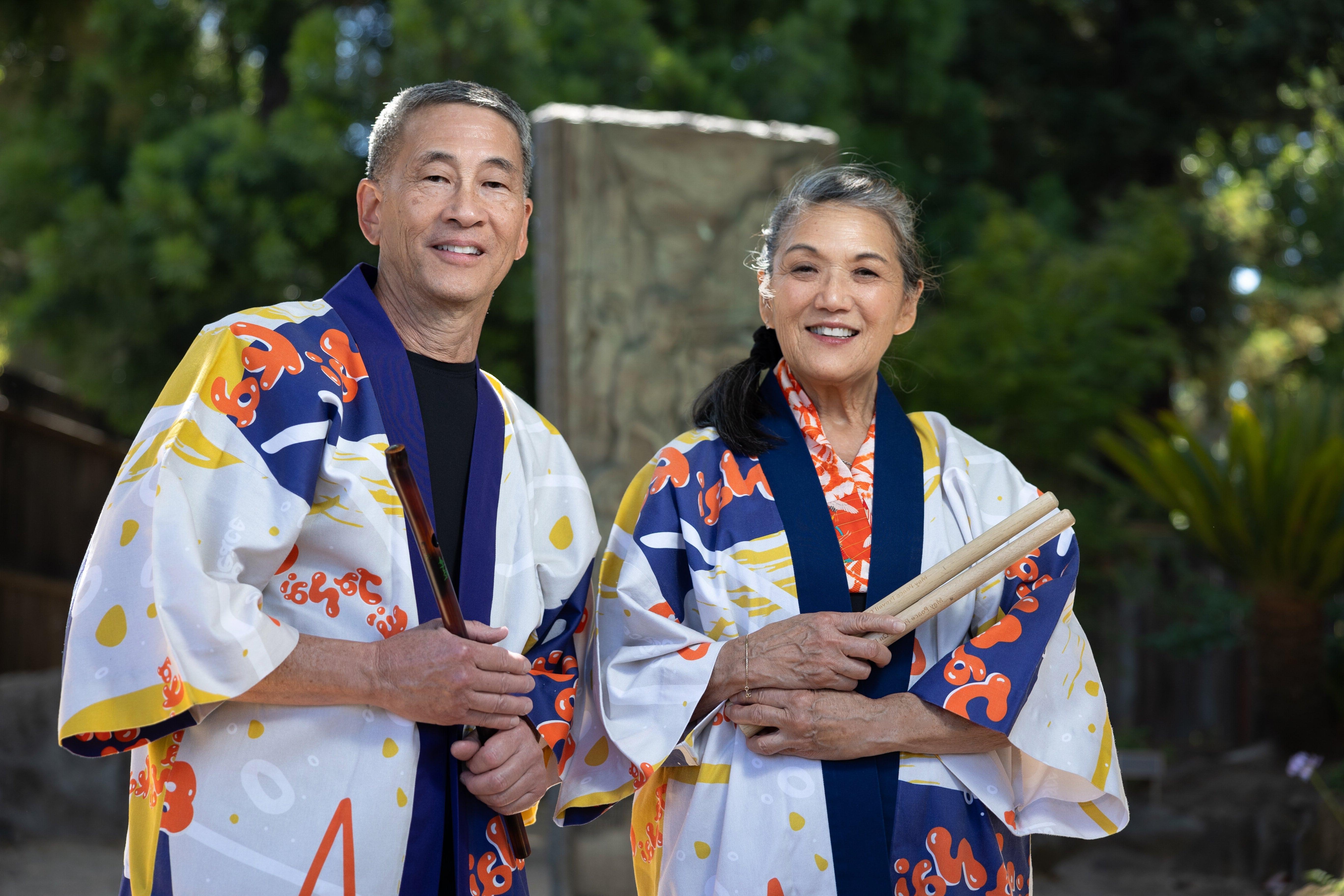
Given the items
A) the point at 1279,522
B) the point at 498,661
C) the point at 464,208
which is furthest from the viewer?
the point at 1279,522

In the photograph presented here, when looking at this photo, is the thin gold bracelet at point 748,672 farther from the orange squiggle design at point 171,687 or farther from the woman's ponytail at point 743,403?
the orange squiggle design at point 171,687

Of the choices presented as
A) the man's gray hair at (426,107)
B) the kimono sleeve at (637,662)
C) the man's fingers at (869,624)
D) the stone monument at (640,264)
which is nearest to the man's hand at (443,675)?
the kimono sleeve at (637,662)

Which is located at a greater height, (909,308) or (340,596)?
(909,308)

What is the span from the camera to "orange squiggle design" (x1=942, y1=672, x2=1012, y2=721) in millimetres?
1812

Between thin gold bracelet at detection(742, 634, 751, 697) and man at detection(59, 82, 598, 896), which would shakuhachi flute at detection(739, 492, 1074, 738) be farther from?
man at detection(59, 82, 598, 896)

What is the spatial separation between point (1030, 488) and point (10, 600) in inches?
278

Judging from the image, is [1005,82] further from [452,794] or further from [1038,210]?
[452,794]

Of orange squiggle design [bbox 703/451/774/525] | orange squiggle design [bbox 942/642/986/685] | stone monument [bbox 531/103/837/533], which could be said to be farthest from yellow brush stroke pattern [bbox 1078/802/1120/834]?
stone monument [bbox 531/103/837/533]

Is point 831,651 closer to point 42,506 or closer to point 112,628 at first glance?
point 112,628

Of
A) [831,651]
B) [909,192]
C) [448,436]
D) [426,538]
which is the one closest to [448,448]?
[448,436]

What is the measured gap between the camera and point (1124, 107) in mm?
9117

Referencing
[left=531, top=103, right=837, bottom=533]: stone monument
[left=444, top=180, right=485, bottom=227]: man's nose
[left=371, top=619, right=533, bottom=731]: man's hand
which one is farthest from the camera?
[left=531, top=103, right=837, bottom=533]: stone monument

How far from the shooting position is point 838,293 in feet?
6.56

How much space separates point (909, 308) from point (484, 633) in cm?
95
